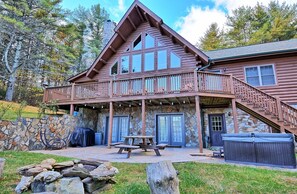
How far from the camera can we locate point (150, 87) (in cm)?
929

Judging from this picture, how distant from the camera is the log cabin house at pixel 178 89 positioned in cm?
850

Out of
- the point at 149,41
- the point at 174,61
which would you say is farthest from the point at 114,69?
the point at 174,61

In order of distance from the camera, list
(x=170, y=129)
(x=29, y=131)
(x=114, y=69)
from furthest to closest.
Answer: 1. (x=114, y=69)
2. (x=170, y=129)
3. (x=29, y=131)

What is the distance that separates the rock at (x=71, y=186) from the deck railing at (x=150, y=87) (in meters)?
6.22

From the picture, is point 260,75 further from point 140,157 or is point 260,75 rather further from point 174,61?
point 140,157

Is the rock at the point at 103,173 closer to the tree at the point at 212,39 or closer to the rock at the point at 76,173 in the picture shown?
the rock at the point at 76,173

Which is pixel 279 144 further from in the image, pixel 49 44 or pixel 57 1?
pixel 57 1

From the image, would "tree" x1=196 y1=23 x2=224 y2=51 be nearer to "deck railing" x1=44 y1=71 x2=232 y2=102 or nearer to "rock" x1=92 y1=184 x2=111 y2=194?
"deck railing" x1=44 y1=71 x2=232 y2=102

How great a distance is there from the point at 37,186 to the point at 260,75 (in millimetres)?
11033

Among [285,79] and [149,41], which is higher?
[149,41]

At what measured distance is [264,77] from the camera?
997cm

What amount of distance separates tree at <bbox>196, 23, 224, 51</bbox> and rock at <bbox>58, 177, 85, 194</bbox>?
22.4 m

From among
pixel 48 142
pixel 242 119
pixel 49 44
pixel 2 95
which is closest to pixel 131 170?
pixel 48 142

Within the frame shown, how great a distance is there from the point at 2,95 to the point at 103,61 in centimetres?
1214
